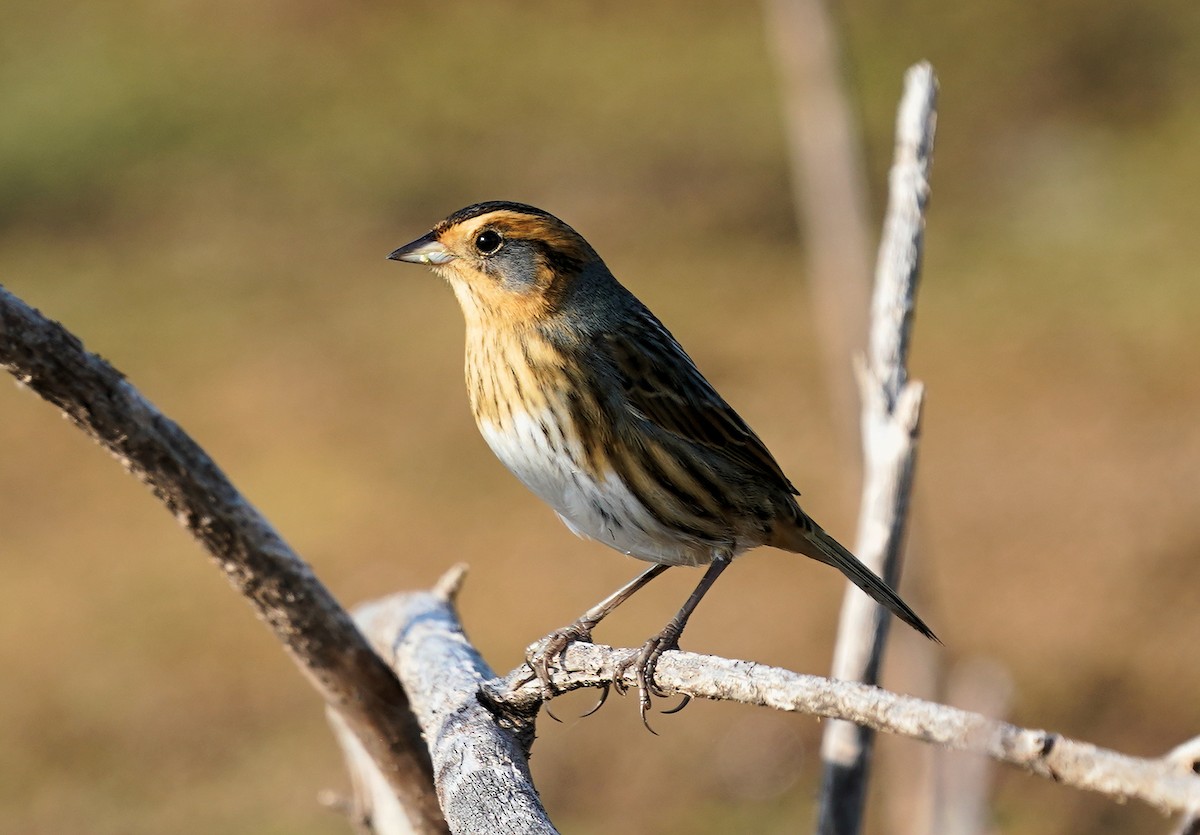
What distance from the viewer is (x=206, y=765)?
7.63m

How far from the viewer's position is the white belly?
142 inches

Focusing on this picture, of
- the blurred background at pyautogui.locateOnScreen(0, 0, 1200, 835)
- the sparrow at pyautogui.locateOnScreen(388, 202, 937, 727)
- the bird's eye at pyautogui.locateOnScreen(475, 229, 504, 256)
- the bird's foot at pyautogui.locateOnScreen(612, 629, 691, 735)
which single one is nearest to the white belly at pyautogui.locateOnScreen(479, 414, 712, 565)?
the sparrow at pyautogui.locateOnScreen(388, 202, 937, 727)

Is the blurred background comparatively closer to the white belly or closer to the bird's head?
the white belly

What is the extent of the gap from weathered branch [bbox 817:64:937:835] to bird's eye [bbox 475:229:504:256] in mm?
962

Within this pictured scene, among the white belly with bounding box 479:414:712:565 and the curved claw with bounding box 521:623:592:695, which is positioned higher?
the white belly with bounding box 479:414:712:565

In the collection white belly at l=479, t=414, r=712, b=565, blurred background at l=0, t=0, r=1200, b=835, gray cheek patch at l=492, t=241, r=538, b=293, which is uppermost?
blurred background at l=0, t=0, r=1200, b=835

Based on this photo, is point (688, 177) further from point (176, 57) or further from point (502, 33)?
point (176, 57)

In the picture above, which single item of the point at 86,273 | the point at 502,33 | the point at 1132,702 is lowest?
the point at 1132,702

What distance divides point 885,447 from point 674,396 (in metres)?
0.53

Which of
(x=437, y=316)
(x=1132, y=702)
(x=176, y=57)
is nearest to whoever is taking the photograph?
(x=1132, y=702)

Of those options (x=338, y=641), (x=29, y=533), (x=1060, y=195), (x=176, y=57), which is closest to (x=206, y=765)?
(x=29, y=533)

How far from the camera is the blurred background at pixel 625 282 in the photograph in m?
7.55

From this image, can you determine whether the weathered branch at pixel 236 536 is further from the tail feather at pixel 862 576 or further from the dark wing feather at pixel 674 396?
the tail feather at pixel 862 576

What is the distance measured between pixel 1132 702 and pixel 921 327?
414 centimetres
